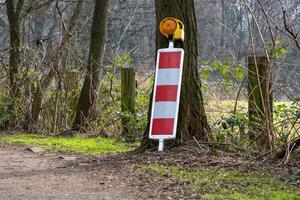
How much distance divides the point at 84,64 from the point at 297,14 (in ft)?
17.0

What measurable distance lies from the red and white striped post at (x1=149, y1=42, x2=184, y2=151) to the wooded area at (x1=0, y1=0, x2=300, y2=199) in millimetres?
139

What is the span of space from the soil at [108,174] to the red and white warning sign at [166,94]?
25 cm

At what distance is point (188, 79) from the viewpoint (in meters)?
6.26

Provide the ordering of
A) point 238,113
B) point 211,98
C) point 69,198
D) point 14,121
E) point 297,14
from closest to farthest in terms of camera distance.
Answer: point 69,198
point 238,113
point 297,14
point 211,98
point 14,121

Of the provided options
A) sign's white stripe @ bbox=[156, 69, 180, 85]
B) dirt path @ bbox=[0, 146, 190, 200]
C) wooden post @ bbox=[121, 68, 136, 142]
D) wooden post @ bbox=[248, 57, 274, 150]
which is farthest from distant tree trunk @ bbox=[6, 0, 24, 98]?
sign's white stripe @ bbox=[156, 69, 180, 85]

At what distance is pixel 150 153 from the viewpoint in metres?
6.13

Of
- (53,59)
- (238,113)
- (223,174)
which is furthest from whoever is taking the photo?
(53,59)

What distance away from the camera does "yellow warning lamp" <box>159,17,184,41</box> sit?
6043 millimetres

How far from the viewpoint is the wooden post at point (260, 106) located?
240 inches

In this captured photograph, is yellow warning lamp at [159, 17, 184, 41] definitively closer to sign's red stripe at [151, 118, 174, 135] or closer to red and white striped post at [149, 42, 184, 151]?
red and white striped post at [149, 42, 184, 151]

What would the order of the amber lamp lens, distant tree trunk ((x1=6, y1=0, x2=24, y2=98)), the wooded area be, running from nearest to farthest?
the amber lamp lens, the wooded area, distant tree trunk ((x1=6, y1=0, x2=24, y2=98))

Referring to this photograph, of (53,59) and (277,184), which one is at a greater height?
(53,59)

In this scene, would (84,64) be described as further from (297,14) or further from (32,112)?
(297,14)

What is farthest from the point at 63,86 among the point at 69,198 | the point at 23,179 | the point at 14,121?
the point at 69,198
